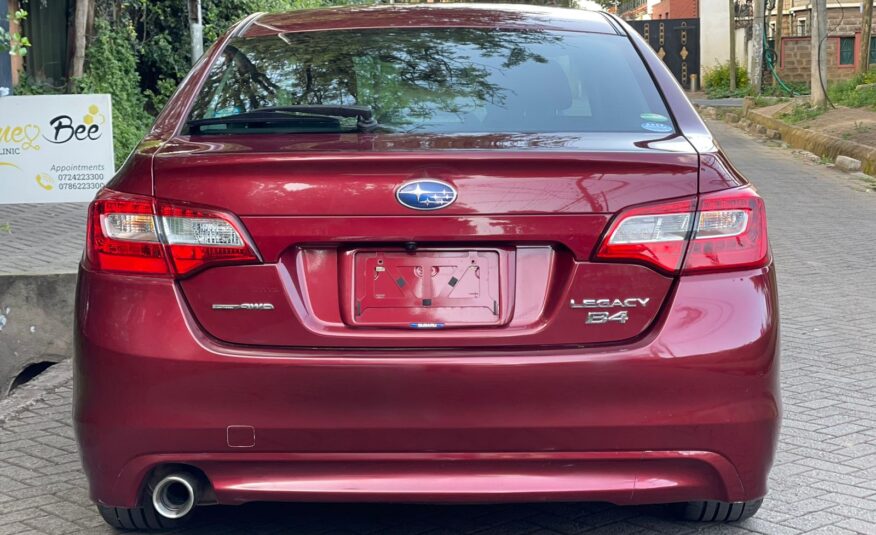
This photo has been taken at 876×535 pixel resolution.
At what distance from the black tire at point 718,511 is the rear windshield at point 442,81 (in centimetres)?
112

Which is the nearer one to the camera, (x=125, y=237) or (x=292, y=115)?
(x=125, y=237)

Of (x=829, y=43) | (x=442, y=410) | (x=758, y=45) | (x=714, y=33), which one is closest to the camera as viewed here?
(x=442, y=410)

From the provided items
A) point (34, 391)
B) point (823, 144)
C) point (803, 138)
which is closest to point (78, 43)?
point (34, 391)

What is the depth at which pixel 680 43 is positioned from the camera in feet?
157

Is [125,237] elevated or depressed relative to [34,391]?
elevated

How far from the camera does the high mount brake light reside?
3.11m

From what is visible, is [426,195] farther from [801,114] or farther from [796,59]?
[796,59]

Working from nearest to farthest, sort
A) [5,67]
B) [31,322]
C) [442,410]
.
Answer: [442,410] < [31,322] < [5,67]

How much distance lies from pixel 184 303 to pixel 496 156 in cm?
86

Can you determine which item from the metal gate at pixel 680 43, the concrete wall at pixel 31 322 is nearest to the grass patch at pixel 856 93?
the concrete wall at pixel 31 322

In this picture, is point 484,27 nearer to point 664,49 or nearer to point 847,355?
point 847,355

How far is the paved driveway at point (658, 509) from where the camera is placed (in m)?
3.85

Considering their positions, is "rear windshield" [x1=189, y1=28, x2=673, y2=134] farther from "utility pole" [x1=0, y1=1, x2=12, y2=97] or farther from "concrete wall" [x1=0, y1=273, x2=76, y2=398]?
"utility pole" [x1=0, y1=1, x2=12, y2=97]

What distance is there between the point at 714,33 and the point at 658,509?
2000 inches
